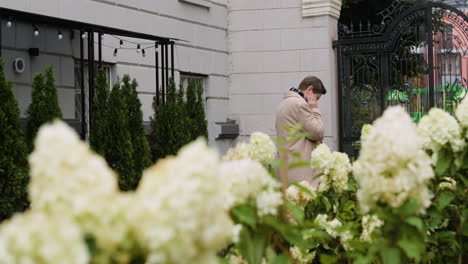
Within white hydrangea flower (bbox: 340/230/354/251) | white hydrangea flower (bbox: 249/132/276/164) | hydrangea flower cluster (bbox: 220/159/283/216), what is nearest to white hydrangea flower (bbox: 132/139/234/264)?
hydrangea flower cluster (bbox: 220/159/283/216)

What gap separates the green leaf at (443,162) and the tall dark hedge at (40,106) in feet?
18.4

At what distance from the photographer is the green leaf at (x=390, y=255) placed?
2.91 m

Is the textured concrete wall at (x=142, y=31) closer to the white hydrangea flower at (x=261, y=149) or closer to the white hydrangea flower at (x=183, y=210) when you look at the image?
the white hydrangea flower at (x=261, y=149)

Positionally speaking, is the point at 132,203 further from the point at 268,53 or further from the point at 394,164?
the point at 268,53

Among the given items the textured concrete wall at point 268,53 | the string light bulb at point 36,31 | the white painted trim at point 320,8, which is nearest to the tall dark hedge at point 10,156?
the string light bulb at point 36,31

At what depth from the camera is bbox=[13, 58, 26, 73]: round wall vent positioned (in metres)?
9.93

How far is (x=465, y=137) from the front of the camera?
371 centimetres

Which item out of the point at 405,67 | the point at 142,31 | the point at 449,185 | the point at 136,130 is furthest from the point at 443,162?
the point at 405,67

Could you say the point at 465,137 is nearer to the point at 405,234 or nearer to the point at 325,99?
the point at 405,234

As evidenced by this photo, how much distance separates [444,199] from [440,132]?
15.8 inches

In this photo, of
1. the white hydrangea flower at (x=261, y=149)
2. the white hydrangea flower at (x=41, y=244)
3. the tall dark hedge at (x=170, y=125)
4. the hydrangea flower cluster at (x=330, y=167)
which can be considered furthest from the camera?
the tall dark hedge at (x=170, y=125)

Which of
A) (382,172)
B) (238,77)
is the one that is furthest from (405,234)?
(238,77)

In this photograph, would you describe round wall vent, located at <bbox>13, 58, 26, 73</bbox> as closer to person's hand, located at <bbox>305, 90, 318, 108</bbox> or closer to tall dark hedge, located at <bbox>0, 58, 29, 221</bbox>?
tall dark hedge, located at <bbox>0, 58, 29, 221</bbox>

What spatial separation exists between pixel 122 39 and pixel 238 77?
12.0 feet
